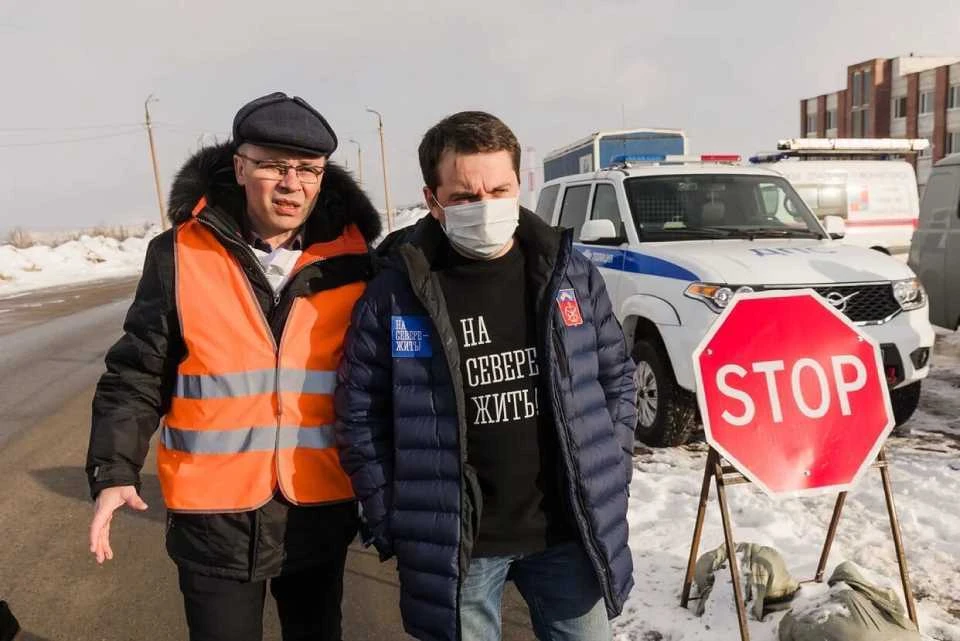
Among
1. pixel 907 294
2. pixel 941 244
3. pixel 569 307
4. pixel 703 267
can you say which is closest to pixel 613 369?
pixel 569 307

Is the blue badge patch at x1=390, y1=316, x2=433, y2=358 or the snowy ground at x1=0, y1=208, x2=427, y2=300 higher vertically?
the blue badge patch at x1=390, y1=316, x2=433, y2=358

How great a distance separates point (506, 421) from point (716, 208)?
4.79 m

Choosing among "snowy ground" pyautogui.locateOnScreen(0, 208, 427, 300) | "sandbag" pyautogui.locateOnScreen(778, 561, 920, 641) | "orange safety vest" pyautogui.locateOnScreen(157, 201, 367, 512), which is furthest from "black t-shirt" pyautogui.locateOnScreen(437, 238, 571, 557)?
"snowy ground" pyautogui.locateOnScreen(0, 208, 427, 300)

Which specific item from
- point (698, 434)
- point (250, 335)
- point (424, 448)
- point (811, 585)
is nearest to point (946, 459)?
point (698, 434)

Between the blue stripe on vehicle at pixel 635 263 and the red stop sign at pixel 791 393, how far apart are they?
2.23 m

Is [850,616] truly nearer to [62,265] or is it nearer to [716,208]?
[716,208]

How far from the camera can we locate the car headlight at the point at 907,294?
16.9ft

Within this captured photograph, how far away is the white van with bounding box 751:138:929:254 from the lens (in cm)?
1231

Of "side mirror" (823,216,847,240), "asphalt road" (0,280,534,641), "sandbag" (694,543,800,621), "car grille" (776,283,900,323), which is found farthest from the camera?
"side mirror" (823,216,847,240)

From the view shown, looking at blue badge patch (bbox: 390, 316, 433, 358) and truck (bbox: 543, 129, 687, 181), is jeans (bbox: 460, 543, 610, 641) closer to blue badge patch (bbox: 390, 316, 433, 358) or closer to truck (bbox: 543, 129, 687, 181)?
blue badge patch (bbox: 390, 316, 433, 358)

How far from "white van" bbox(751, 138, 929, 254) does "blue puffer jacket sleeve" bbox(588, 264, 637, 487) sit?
446 inches

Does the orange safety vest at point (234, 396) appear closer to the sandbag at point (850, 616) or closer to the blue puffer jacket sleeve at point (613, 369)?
the blue puffer jacket sleeve at point (613, 369)

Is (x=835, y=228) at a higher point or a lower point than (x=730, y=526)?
higher

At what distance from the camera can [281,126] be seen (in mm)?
1947
